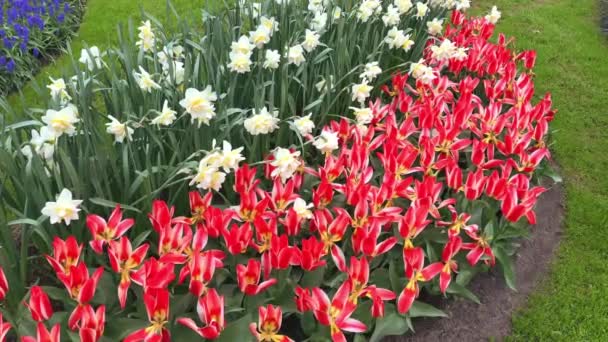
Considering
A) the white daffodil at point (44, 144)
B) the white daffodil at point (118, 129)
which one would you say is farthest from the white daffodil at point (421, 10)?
the white daffodil at point (44, 144)

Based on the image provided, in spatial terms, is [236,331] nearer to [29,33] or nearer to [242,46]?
[242,46]

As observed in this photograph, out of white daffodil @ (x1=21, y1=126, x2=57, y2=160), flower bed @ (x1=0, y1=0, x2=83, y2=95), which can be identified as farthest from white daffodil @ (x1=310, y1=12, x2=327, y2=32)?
flower bed @ (x1=0, y1=0, x2=83, y2=95)

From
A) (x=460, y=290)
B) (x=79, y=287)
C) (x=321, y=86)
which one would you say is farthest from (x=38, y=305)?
(x=321, y=86)

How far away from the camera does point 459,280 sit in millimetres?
2191

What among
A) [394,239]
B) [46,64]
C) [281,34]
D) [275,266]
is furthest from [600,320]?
[46,64]

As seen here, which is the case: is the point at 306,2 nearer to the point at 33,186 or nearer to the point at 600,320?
the point at 33,186

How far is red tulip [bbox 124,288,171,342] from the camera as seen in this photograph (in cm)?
151

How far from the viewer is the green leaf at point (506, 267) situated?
89.6 inches

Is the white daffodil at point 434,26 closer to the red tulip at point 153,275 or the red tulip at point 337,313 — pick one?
the red tulip at point 337,313

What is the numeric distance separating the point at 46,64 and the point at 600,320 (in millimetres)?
4374

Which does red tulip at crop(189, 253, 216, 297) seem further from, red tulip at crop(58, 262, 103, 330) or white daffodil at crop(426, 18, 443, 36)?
white daffodil at crop(426, 18, 443, 36)

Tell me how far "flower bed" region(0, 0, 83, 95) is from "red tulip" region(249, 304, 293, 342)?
298 centimetres

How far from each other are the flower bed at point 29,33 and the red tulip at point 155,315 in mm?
2876

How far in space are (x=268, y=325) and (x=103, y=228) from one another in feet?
1.98
